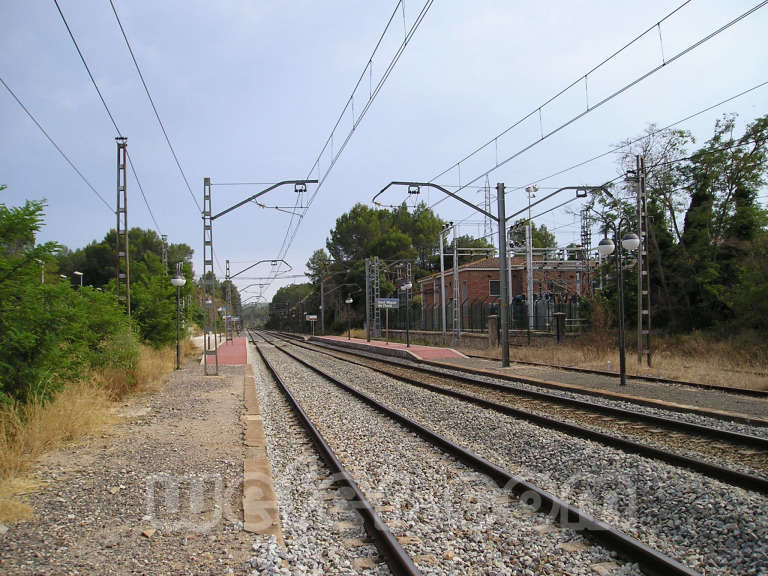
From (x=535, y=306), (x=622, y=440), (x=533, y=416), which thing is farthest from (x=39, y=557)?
(x=535, y=306)

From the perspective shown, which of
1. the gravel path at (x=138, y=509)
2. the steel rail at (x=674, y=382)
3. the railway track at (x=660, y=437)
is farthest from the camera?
the steel rail at (x=674, y=382)

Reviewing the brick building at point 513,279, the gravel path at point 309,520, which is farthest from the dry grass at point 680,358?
the brick building at point 513,279

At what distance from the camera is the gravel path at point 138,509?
451cm

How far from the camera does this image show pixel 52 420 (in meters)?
8.79

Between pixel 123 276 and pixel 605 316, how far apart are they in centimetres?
2122

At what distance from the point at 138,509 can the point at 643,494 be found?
5.01 m

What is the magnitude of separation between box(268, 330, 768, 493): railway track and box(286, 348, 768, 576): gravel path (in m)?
0.26

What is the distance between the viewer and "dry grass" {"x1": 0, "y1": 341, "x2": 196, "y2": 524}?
6086 mm

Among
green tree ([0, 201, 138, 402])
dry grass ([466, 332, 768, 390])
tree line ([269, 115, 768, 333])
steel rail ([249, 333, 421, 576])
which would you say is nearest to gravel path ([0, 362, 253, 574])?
steel rail ([249, 333, 421, 576])

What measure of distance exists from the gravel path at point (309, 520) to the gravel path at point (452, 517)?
1.24ft

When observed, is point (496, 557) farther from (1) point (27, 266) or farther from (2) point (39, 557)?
(1) point (27, 266)

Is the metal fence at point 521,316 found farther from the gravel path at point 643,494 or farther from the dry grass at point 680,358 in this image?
the gravel path at point 643,494

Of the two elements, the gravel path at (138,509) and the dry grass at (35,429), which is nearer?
the gravel path at (138,509)

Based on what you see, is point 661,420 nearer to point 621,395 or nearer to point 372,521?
point 621,395
